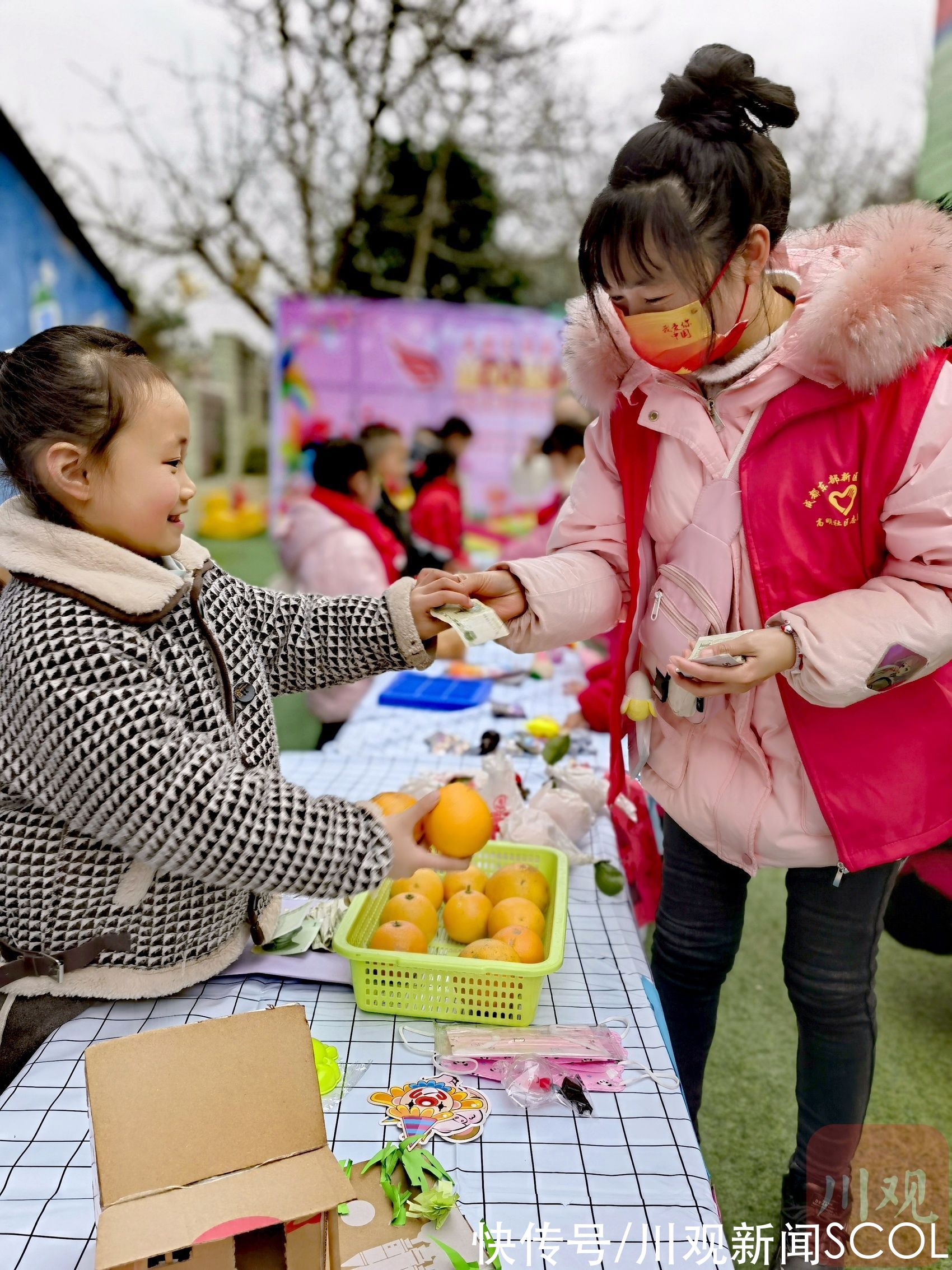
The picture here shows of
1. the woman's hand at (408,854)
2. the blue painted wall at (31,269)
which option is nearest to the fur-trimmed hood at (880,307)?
the woman's hand at (408,854)

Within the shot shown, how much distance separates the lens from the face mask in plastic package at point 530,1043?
1384 millimetres

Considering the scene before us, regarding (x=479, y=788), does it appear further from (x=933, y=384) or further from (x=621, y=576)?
(x=933, y=384)

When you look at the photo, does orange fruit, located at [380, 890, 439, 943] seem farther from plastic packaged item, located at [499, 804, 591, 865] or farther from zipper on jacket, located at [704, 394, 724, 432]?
zipper on jacket, located at [704, 394, 724, 432]

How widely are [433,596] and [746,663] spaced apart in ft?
1.96

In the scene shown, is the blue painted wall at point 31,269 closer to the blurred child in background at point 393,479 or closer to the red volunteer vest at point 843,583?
the blurred child in background at point 393,479

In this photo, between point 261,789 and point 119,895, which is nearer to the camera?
point 261,789

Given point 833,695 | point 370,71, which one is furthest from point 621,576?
point 370,71

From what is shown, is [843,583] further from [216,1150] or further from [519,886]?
[216,1150]

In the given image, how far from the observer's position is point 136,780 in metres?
1.19

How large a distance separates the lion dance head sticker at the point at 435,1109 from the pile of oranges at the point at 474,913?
0.22 meters

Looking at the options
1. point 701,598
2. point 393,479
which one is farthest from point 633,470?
point 393,479

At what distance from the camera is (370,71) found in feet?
33.5

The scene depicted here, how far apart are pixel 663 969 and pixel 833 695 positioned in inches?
28.4

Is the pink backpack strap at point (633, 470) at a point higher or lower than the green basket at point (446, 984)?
higher
